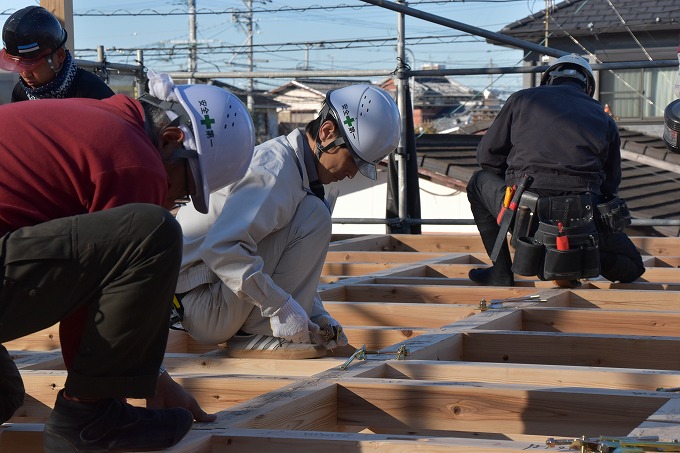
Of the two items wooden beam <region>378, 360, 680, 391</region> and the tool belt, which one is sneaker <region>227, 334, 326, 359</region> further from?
the tool belt

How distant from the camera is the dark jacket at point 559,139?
4.70 meters

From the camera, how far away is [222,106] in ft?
8.07

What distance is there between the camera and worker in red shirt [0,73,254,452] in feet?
6.84

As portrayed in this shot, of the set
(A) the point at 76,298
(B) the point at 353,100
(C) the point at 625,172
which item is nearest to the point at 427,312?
(B) the point at 353,100

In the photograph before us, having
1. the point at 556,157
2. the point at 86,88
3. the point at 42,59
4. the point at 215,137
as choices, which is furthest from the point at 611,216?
the point at 215,137

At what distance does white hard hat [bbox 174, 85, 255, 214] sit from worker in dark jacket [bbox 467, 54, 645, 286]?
98.6 inches

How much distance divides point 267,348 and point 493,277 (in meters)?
2.02

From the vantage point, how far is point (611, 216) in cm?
475

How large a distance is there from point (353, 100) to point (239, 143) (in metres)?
1.10

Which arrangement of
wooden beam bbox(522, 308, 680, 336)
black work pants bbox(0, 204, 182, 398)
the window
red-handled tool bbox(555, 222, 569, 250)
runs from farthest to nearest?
the window < red-handled tool bbox(555, 222, 569, 250) < wooden beam bbox(522, 308, 680, 336) < black work pants bbox(0, 204, 182, 398)

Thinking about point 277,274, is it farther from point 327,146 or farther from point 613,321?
point 613,321

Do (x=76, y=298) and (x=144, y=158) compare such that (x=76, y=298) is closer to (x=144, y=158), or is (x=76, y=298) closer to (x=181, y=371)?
(x=144, y=158)

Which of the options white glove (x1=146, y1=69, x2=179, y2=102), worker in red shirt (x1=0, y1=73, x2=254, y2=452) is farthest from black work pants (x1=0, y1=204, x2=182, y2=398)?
→ white glove (x1=146, y1=69, x2=179, y2=102)

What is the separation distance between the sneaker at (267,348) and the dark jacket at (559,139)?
5.93ft
